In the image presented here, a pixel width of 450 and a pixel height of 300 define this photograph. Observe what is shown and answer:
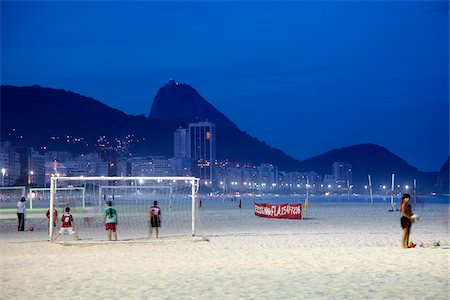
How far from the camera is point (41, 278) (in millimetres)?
10977

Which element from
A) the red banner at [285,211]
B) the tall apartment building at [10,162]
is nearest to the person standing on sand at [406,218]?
the red banner at [285,211]

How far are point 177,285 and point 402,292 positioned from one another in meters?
3.55

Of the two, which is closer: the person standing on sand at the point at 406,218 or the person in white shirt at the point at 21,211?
the person standing on sand at the point at 406,218

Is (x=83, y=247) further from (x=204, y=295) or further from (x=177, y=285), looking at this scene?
(x=204, y=295)

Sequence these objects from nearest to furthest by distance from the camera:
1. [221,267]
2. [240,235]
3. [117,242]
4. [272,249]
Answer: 1. [221,267]
2. [272,249]
3. [117,242]
4. [240,235]

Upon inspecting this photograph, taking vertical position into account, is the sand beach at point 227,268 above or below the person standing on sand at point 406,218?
below

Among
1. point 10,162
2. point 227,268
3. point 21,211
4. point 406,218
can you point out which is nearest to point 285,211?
point 21,211

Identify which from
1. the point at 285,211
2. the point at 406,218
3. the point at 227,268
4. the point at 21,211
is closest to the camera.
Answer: the point at 227,268

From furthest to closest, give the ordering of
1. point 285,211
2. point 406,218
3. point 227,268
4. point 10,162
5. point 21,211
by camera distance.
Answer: point 10,162
point 285,211
point 21,211
point 406,218
point 227,268

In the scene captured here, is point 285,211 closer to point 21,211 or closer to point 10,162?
point 21,211

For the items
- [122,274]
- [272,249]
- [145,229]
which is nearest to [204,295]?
[122,274]

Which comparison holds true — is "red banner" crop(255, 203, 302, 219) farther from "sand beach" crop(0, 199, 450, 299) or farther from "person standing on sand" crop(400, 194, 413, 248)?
"person standing on sand" crop(400, 194, 413, 248)

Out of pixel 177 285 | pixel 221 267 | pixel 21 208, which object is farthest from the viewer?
pixel 21 208

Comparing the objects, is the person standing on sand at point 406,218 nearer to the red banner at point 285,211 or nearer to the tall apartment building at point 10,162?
the red banner at point 285,211
